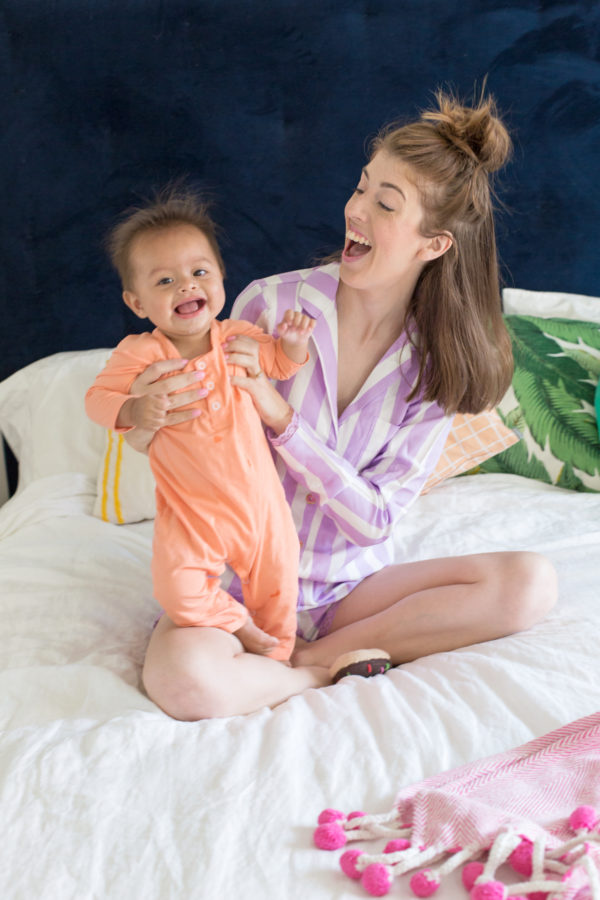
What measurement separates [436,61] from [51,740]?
1.96m

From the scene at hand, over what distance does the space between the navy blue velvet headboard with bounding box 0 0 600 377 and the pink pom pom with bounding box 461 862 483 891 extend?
1803mm

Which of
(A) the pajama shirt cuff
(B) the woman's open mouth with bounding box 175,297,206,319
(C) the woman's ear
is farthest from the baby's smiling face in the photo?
(C) the woman's ear

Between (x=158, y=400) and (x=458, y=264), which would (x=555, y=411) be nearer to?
(x=458, y=264)

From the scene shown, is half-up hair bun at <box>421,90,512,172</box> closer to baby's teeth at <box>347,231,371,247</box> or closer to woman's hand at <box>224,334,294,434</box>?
baby's teeth at <box>347,231,371,247</box>

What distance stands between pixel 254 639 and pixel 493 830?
540mm

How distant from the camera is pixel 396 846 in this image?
0.91 metres

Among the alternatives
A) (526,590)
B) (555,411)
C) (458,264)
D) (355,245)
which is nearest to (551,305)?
(555,411)

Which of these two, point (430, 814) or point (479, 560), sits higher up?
point (479, 560)

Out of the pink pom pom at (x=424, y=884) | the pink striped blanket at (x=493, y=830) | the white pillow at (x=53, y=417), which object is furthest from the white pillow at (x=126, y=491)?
the pink pom pom at (x=424, y=884)

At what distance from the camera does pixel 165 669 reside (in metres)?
1.22

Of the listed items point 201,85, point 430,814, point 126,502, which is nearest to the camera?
point 430,814

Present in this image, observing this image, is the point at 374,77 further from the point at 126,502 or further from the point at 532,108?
the point at 126,502

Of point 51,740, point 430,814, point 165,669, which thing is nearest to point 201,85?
point 165,669

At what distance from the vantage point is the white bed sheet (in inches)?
35.0
